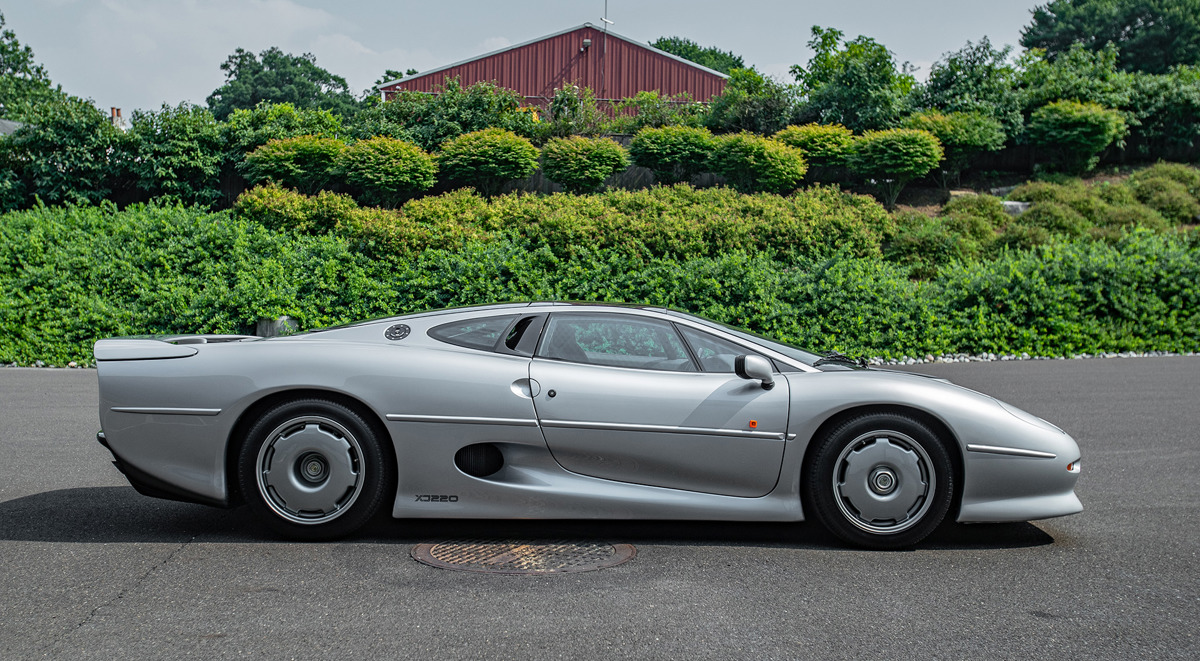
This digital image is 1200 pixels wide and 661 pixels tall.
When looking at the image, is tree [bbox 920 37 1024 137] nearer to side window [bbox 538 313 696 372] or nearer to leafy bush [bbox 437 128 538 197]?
leafy bush [bbox 437 128 538 197]

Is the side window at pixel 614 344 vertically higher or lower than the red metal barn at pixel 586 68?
lower

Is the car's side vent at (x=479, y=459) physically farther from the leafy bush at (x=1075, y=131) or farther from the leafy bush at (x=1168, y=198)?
the leafy bush at (x=1075, y=131)

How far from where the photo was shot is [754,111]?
19250 millimetres

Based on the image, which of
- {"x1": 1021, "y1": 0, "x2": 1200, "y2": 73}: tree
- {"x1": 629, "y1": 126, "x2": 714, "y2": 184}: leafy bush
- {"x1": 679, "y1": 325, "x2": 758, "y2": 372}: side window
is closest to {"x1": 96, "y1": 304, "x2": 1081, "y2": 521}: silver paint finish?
{"x1": 679, "y1": 325, "x2": 758, "y2": 372}: side window

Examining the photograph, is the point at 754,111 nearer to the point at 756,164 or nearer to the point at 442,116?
the point at 756,164

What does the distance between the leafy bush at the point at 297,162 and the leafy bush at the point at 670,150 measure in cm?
532

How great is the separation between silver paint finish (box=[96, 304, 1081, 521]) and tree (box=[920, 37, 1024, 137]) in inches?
687

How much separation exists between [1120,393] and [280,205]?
1169cm

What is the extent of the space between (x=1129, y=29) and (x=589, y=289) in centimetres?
5335

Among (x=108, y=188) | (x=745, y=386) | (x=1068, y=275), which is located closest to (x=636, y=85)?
(x=108, y=188)

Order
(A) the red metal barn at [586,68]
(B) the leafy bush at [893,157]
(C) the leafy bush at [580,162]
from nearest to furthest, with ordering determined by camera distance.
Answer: (C) the leafy bush at [580,162] → (B) the leafy bush at [893,157] → (A) the red metal barn at [586,68]

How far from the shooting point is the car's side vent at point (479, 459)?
14.1ft

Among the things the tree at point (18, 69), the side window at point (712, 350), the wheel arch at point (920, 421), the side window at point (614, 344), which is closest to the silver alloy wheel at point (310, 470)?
the side window at point (614, 344)

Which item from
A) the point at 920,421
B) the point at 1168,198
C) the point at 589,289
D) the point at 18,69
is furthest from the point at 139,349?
the point at 18,69
